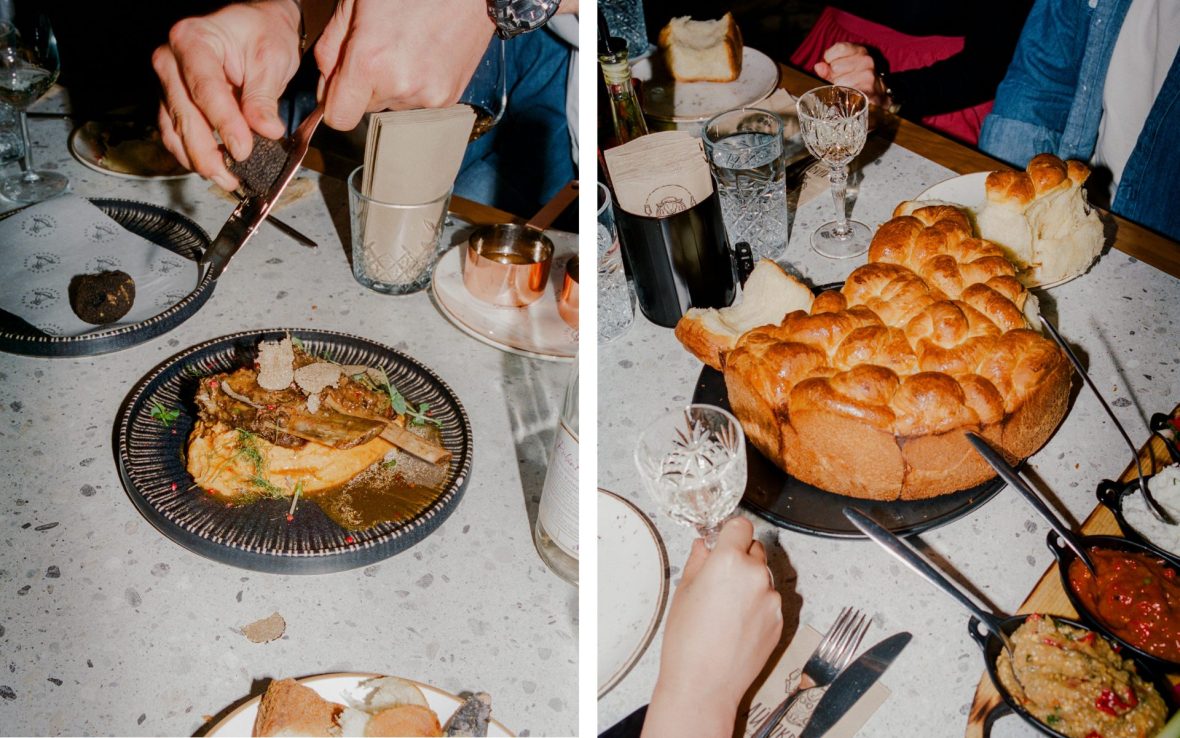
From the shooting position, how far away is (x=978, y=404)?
0.85 m

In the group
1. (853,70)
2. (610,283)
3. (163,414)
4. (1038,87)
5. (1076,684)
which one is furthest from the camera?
(1038,87)

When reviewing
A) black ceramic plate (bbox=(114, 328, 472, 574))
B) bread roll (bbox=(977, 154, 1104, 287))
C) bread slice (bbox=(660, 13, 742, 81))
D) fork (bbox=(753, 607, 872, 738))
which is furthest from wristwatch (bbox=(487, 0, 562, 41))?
fork (bbox=(753, 607, 872, 738))

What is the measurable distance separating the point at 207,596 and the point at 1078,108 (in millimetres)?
1470

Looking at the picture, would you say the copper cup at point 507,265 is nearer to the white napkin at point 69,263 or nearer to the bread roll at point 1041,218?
the white napkin at point 69,263

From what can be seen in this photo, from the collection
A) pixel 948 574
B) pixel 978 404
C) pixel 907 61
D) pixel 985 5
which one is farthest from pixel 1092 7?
pixel 948 574

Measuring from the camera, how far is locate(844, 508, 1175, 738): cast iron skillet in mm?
702

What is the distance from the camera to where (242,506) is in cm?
90

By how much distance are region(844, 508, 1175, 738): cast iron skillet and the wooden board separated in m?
0.01

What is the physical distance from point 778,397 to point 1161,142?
0.95 m

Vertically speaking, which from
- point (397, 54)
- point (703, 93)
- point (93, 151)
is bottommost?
point (93, 151)

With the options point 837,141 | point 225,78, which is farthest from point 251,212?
point 837,141

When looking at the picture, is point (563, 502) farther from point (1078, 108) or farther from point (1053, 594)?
point (1078, 108)

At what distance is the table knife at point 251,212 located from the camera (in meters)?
1.07

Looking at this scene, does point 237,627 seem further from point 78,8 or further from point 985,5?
point 78,8
